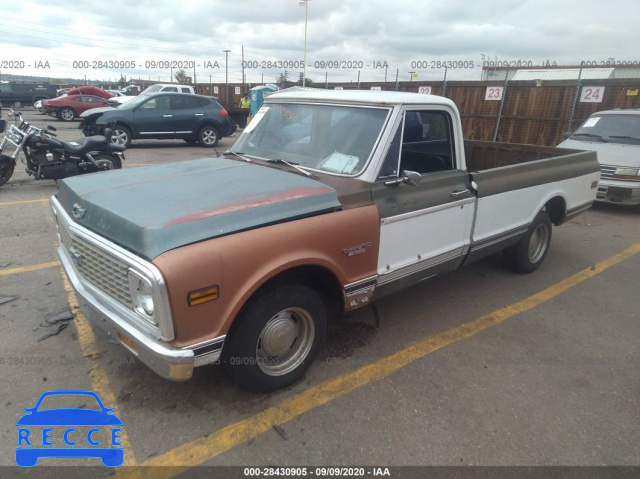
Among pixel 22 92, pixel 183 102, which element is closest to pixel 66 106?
pixel 183 102

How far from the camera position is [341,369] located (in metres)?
3.17

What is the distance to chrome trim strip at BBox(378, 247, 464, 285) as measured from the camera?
3238 millimetres

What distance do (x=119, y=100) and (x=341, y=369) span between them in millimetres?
23653

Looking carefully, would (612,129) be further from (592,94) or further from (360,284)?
(360,284)

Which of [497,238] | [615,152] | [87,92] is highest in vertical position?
[87,92]

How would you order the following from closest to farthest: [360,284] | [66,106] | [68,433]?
[68,433], [360,284], [66,106]

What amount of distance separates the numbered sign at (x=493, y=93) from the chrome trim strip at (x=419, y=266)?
41.8 ft

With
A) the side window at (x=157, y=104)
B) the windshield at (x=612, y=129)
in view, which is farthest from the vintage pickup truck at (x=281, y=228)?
the side window at (x=157, y=104)

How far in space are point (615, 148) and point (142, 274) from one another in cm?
887

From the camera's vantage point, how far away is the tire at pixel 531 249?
15.6 ft

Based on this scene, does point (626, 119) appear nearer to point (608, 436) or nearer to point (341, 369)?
point (608, 436)

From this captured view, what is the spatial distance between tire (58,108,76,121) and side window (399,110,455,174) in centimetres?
2267

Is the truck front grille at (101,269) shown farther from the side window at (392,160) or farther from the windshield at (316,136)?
the side window at (392,160)

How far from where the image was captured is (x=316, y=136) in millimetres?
3584
